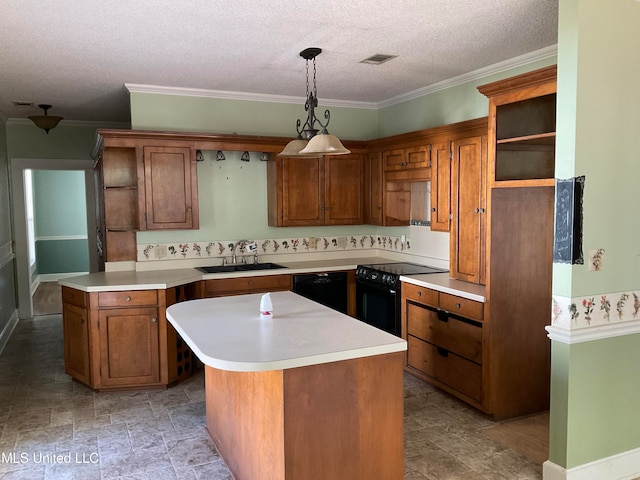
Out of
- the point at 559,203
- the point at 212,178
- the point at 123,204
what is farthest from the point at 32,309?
the point at 559,203

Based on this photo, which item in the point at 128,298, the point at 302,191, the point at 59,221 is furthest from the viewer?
the point at 59,221

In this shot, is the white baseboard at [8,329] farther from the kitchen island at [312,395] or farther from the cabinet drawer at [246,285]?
the kitchen island at [312,395]

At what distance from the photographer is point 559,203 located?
279cm

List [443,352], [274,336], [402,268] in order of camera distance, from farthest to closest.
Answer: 1. [402,268]
2. [443,352]
3. [274,336]

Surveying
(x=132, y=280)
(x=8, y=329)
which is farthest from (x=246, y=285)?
(x=8, y=329)

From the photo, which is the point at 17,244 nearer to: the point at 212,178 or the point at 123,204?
the point at 123,204

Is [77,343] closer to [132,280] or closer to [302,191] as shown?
[132,280]

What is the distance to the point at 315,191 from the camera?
541 cm

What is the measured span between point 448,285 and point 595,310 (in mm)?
1344

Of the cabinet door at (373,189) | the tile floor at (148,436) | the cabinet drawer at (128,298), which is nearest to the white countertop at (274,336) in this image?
the tile floor at (148,436)

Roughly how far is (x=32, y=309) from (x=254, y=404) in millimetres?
5928

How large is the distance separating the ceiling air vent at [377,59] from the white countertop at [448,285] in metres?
1.77

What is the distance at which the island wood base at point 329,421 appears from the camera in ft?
7.49

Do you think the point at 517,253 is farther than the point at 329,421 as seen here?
Yes
